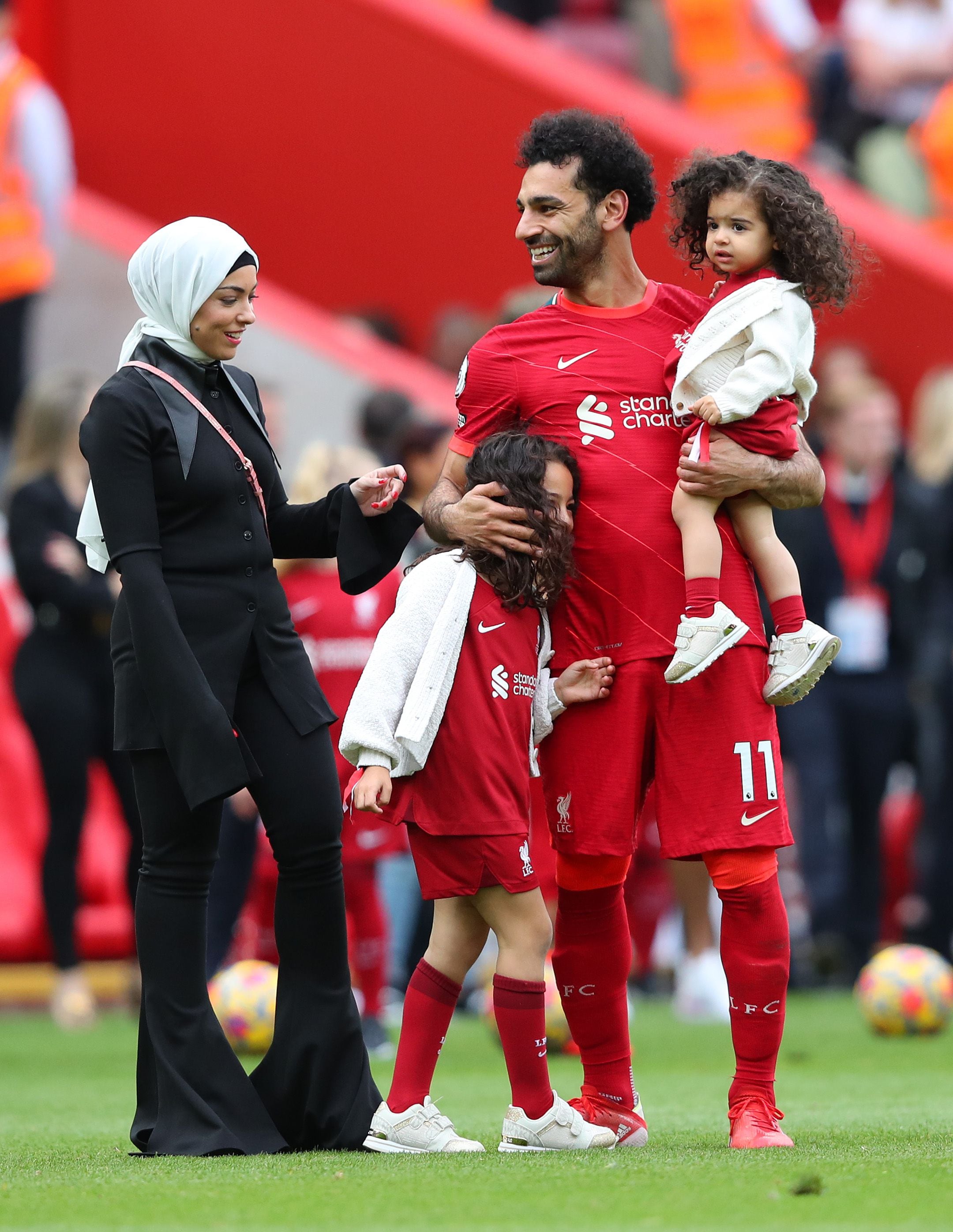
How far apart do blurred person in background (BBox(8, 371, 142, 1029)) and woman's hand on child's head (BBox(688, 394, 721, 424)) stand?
14.7 ft

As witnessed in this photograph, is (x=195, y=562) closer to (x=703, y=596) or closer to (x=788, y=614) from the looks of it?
(x=703, y=596)

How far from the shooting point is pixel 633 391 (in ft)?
16.8

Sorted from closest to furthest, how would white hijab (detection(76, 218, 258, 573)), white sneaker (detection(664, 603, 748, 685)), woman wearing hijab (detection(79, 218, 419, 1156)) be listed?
white sneaker (detection(664, 603, 748, 685))
woman wearing hijab (detection(79, 218, 419, 1156))
white hijab (detection(76, 218, 258, 573))

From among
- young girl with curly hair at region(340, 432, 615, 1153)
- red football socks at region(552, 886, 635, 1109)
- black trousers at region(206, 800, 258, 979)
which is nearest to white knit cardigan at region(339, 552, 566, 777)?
young girl with curly hair at region(340, 432, 615, 1153)

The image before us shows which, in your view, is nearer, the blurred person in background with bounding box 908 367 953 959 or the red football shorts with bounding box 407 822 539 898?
the red football shorts with bounding box 407 822 539 898

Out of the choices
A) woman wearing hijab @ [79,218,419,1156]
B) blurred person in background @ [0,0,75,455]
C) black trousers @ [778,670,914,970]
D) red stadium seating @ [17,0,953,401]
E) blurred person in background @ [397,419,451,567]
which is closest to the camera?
woman wearing hijab @ [79,218,419,1156]

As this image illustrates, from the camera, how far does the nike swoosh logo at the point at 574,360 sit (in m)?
5.14

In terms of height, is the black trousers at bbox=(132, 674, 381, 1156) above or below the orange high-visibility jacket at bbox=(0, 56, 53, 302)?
below

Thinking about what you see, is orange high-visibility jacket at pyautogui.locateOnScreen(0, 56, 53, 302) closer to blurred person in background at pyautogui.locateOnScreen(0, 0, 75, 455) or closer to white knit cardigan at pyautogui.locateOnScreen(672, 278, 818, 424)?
blurred person in background at pyautogui.locateOnScreen(0, 0, 75, 455)

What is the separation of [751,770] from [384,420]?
4778mm

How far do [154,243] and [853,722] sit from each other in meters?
5.74

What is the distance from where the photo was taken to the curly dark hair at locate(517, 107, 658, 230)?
518 centimetres

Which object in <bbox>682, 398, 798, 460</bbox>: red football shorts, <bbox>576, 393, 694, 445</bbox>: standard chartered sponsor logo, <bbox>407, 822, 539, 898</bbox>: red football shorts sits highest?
<bbox>576, 393, 694, 445</bbox>: standard chartered sponsor logo

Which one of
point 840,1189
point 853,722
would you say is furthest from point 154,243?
point 853,722
